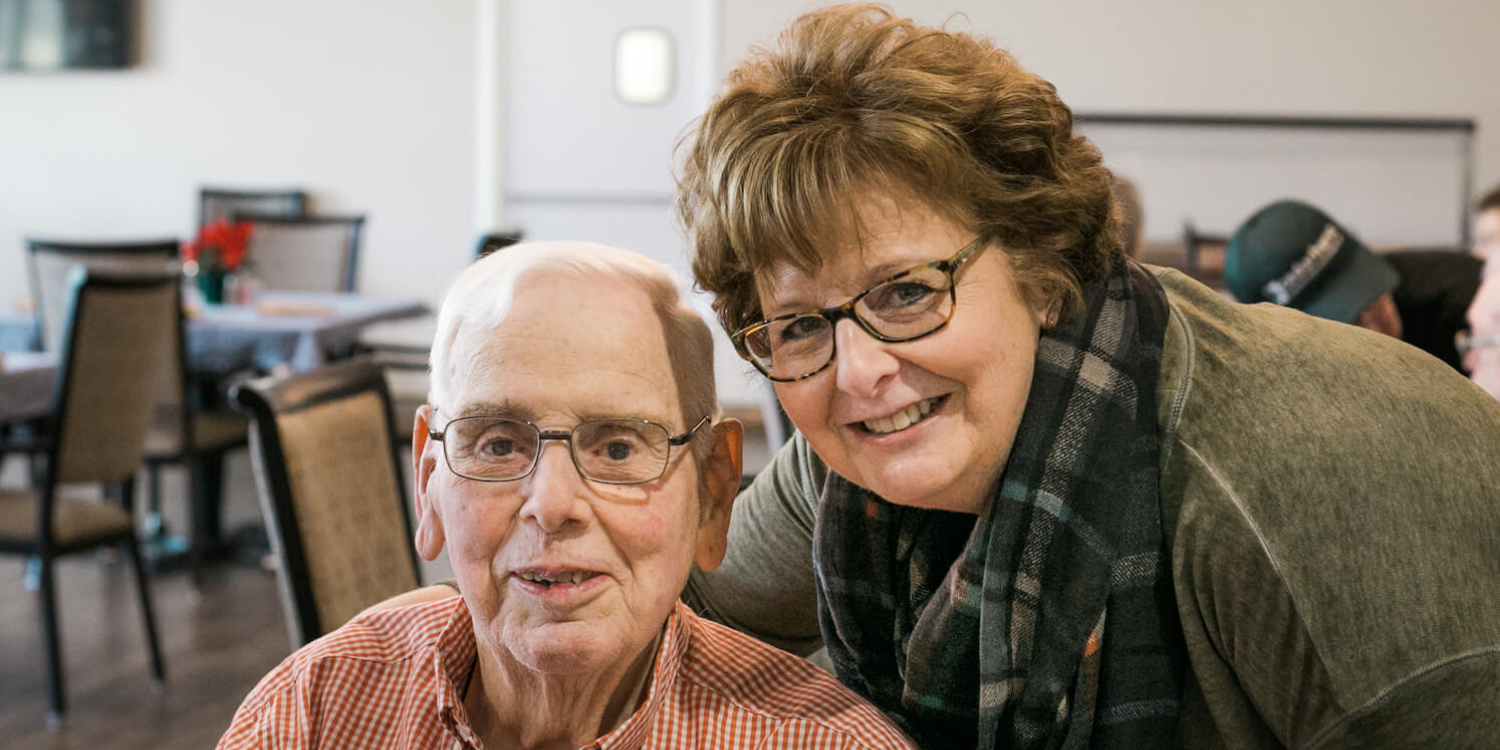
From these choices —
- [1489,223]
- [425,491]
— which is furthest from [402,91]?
[425,491]

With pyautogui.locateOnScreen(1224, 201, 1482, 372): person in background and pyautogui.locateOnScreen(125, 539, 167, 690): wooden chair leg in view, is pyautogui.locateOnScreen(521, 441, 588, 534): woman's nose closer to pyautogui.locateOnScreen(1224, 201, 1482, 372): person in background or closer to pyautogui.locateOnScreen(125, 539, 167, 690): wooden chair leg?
pyautogui.locateOnScreen(1224, 201, 1482, 372): person in background

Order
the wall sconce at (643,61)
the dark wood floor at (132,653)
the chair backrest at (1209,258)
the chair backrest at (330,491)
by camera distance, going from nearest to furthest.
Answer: the chair backrest at (330,491), the dark wood floor at (132,653), the chair backrest at (1209,258), the wall sconce at (643,61)

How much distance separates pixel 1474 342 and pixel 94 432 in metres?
3.23

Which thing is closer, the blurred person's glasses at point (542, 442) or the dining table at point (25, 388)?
the blurred person's glasses at point (542, 442)

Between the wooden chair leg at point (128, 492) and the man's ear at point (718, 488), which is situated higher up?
the man's ear at point (718, 488)

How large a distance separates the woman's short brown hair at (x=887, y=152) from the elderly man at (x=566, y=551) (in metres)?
0.13

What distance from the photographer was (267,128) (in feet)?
26.6

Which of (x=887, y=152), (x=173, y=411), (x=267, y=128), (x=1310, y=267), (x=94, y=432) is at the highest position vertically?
(x=267, y=128)

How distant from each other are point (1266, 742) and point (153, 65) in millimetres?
8373

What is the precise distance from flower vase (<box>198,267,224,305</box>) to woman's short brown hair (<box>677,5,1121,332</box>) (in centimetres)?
424

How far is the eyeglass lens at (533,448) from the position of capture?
116 centimetres

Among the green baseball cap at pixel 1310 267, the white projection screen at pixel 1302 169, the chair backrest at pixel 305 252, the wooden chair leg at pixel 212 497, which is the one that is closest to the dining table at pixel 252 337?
the wooden chair leg at pixel 212 497

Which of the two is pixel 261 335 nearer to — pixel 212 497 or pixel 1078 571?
pixel 212 497

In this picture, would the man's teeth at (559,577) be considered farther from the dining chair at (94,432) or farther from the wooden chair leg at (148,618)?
the wooden chair leg at (148,618)
